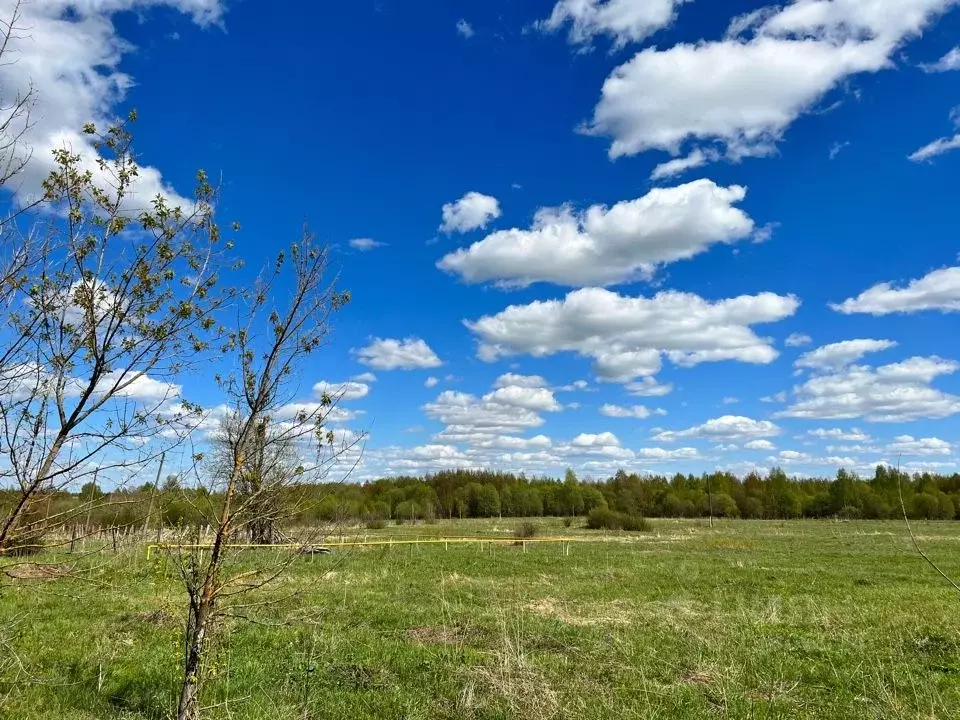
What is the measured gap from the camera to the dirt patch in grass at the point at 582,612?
1291 cm

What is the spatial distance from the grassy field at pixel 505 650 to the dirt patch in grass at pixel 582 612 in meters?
0.06

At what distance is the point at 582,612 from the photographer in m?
14.3

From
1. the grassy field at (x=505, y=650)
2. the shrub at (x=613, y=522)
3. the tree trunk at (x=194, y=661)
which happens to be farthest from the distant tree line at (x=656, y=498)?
the tree trunk at (x=194, y=661)

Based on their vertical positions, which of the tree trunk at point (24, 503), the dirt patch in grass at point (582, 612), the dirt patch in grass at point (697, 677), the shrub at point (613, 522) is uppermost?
the tree trunk at point (24, 503)

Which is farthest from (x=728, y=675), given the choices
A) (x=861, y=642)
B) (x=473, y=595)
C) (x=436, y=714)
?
(x=473, y=595)

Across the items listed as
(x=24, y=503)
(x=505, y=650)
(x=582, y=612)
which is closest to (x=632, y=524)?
(x=582, y=612)

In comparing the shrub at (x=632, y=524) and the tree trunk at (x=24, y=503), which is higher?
the tree trunk at (x=24, y=503)

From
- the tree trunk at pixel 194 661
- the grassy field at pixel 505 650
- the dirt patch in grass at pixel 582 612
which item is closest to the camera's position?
the tree trunk at pixel 194 661

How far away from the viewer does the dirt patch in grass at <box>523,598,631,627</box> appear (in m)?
12.9

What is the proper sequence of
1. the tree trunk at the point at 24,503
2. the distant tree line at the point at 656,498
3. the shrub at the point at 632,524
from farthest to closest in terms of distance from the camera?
1. the distant tree line at the point at 656,498
2. the shrub at the point at 632,524
3. the tree trunk at the point at 24,503

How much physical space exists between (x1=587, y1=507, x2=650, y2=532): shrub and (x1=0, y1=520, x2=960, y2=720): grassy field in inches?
1449

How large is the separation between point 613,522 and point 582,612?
142 ft

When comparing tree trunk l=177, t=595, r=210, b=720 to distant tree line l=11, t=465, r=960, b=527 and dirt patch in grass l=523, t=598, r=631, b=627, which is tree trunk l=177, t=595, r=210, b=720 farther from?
distant tree line l=11, t=465, r=960, b=527

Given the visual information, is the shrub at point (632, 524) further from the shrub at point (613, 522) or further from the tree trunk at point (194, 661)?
the tree trunk at point (194, 661)
